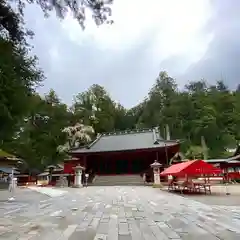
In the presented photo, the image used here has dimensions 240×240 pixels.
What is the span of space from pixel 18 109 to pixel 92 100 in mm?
47366

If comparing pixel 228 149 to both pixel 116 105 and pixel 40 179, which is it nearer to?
pixel 116 105

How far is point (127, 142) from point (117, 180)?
6754 millimetres

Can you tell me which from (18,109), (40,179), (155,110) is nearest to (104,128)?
(155,110)

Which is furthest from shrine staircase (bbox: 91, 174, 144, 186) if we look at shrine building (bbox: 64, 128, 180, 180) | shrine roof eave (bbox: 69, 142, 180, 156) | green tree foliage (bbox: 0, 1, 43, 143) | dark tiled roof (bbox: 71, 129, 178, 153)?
green tree foliage (bbox: 0, 1, 43, 143)

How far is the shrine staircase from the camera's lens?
3328cm

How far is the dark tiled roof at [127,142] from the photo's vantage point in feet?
120

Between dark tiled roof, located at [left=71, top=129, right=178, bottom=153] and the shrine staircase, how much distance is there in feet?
10.0

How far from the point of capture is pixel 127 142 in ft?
132

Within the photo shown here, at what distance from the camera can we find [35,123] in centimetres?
5084

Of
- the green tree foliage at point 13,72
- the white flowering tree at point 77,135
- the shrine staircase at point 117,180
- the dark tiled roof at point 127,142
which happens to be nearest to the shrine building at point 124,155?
the dark tiled roof at point 127,142

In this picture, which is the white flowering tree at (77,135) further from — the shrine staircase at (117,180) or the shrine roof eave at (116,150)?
the shrine staircase at (117,180)

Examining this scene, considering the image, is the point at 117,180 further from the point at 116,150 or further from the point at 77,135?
the point at 77,135

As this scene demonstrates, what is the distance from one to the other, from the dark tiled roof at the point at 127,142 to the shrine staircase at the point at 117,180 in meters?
3.05

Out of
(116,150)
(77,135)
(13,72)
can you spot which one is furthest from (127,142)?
(13,72)
